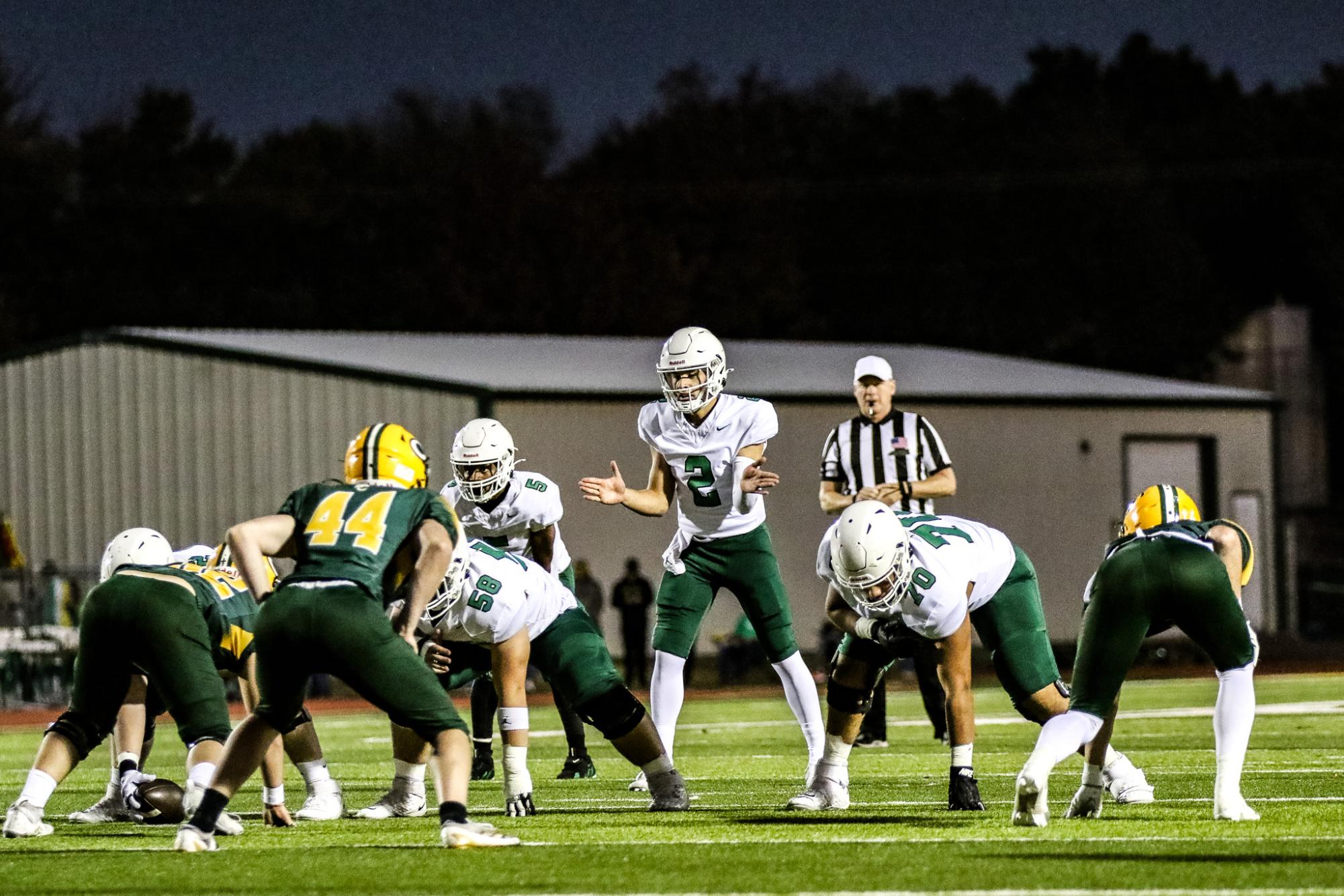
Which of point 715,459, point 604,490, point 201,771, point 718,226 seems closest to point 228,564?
point 201,771

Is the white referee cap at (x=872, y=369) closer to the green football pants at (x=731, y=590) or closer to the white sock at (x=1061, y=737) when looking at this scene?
the green football pants at (x=731, y=590)

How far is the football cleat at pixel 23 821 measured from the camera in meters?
8.02

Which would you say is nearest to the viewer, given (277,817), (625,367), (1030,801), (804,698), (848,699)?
(1030,801)

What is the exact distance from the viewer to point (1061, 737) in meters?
7.27

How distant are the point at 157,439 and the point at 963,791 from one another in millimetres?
21578

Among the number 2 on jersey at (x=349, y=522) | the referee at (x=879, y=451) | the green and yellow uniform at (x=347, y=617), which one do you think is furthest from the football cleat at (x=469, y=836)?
the referee at (x=879, y=451)

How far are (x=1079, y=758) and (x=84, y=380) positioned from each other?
784 inches

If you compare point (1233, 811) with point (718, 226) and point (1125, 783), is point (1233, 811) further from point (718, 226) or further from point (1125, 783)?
point (718, 226)

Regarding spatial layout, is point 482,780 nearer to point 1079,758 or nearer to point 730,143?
point 1079,758

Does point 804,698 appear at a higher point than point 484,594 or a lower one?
lower

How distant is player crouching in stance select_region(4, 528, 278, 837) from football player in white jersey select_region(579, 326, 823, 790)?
1.97m

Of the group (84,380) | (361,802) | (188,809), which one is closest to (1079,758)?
(361,802)

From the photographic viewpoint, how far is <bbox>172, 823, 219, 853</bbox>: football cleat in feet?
23.3

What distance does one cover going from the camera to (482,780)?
35.9 feet
